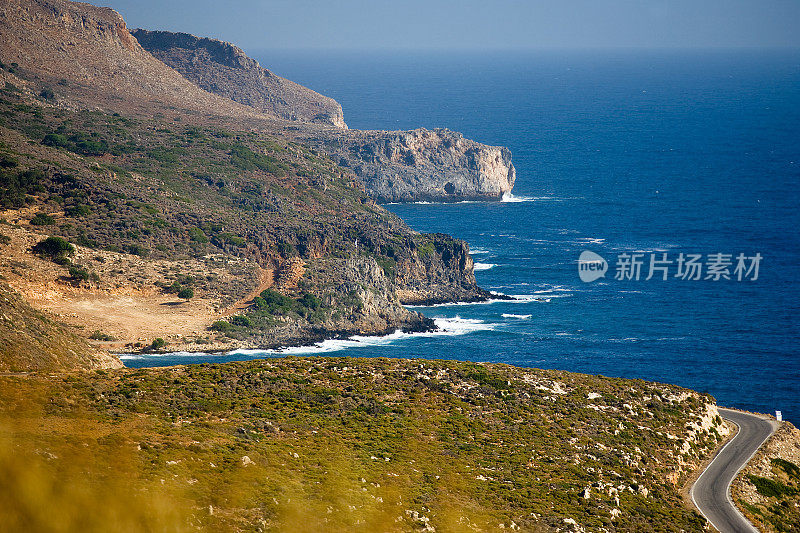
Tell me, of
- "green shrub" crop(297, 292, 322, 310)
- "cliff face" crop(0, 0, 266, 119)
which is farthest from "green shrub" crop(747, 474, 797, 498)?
"cliff face" crop(0, 0, 266, 119)

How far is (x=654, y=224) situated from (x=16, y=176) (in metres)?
113

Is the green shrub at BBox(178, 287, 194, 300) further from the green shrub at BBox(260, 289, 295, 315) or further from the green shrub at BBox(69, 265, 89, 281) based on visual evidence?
the green shrub at BBox(69, 265, 89, 281)

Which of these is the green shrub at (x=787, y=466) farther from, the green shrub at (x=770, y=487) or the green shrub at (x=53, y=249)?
the green shrub at (x=53, y=249)

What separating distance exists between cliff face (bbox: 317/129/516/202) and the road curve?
131395 mm

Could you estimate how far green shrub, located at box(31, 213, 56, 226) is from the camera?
9362 cm

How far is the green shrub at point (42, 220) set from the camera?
93625mm

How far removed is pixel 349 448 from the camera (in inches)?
1540

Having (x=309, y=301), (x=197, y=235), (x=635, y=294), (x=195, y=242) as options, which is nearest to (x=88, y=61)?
(x=197, y=235)

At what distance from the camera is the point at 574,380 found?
56.5 meters

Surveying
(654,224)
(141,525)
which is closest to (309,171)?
(654,224)

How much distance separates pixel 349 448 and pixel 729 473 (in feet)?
74.6

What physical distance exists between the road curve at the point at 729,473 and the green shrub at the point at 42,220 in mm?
75734

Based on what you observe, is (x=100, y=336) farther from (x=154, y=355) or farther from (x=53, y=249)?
(x=53, y=249)

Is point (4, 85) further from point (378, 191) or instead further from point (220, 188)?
point (378, 191)
